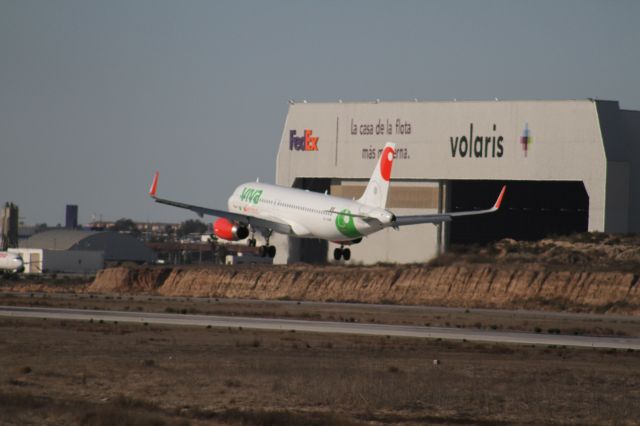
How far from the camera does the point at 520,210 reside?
122562 millimetres

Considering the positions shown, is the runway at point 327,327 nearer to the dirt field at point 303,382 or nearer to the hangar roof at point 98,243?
the dirt field at point 303,382

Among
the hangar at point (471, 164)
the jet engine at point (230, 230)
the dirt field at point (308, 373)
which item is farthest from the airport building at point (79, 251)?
the dirt field at point (308, 373)

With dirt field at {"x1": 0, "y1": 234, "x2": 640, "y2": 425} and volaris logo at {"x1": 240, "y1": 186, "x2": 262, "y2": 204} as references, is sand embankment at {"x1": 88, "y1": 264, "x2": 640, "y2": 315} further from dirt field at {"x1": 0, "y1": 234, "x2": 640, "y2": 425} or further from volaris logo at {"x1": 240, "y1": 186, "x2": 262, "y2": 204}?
volaris logo at {"x1": 240, "y1": 186, "x2": 262, "y2": 204}

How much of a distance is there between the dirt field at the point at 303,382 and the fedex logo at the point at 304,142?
71.4 meters

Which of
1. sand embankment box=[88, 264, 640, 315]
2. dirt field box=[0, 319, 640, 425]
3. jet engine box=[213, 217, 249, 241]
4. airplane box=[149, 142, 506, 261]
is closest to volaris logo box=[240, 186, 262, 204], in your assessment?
airplane box=[149, 142, 506, 261]

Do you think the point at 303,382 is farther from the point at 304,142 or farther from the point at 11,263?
the point at 11,263

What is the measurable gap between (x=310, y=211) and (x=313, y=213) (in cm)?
40

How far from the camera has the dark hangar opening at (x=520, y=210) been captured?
119875 millimetres

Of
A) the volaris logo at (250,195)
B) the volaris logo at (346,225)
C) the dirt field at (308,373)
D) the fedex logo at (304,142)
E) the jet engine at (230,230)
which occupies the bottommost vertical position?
the dirt field at (308,373)

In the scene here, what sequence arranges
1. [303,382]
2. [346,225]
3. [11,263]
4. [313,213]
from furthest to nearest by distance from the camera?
[11,263], [313,213], [346,225], [303,382]

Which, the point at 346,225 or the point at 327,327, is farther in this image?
the point at 346,225

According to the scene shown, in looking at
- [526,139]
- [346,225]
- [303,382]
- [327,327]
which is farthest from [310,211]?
[303,382]

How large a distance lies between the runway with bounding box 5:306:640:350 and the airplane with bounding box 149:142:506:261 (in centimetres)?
1330

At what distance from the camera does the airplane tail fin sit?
8388 centimetres
